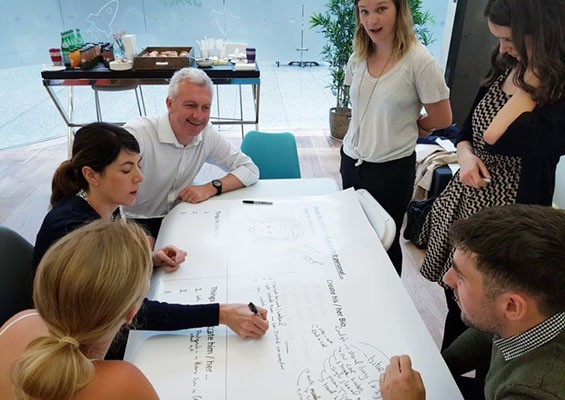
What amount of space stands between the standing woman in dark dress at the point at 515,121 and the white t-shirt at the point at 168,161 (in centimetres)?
88

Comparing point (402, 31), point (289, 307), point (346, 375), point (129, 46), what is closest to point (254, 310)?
point (289, 307)

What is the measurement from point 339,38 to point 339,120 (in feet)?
2.64

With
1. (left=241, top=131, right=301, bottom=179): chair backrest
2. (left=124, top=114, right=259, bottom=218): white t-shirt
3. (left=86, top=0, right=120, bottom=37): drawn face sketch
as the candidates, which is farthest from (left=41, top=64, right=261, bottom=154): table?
(left=124, top=114, right=259, bottom=218): white t-shirt

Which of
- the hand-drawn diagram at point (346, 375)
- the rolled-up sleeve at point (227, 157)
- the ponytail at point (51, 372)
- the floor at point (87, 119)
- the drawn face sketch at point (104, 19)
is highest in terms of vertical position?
the drawn face sketch at point (104, 19)

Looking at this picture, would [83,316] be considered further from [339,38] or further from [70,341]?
[339,38]

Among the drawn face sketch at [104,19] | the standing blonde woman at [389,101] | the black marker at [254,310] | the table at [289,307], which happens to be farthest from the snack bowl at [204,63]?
the black marker at [254,310]

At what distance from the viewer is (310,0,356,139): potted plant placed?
3.88m

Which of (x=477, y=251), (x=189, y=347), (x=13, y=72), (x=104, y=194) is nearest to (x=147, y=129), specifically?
(x=104, y=194)

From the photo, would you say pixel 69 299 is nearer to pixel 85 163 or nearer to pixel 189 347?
pixel 189 347

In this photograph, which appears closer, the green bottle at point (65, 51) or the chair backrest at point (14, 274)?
the chair backrest at point (14, 274)

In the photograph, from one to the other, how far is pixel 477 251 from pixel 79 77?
3.41m

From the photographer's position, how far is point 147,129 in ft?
5.95

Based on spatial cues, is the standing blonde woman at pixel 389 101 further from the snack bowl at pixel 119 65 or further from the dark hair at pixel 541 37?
the snack bowl at pixel 119 65

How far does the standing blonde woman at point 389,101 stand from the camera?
1.62 meters
